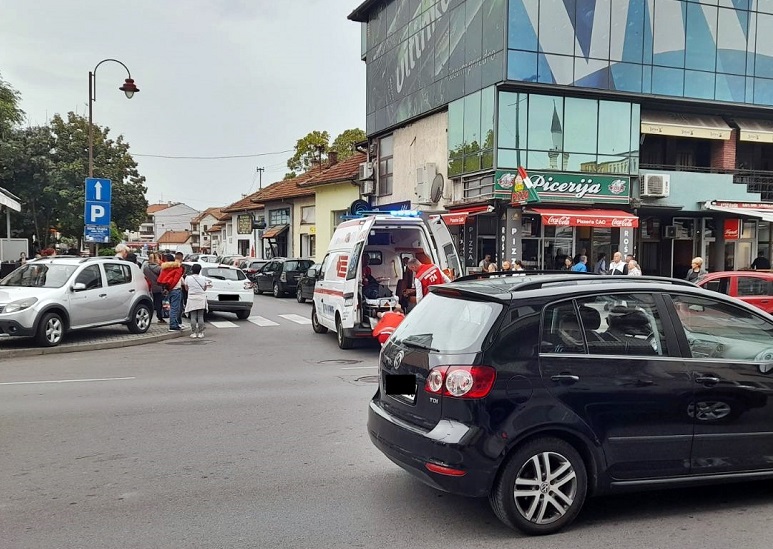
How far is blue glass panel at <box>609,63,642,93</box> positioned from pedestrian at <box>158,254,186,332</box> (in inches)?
625

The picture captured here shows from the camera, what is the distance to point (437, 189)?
2564 centimetres

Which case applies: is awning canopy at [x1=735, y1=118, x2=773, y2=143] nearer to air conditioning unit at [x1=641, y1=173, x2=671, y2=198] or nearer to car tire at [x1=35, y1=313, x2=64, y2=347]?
air conditioning unit at [x1=641, y1=173, x2=671, y2=198]

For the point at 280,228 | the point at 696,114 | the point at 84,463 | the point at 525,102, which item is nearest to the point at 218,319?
the point at 525,102

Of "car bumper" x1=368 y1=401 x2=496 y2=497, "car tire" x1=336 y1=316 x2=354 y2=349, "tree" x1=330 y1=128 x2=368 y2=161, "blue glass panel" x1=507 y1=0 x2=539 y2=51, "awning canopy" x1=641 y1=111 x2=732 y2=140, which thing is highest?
"tree" x1=330 y1=128 x2=368 y2=161

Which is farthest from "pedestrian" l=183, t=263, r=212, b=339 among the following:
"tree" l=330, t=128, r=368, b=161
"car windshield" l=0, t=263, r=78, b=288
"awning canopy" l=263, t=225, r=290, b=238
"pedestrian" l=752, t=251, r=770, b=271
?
"tree" l=330, t=128, r=368, b=161

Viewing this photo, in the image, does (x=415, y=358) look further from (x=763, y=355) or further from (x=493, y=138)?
(x=493, y=138)

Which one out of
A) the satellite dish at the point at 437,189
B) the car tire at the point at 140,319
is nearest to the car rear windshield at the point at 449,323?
the car tire at the point at 140,319

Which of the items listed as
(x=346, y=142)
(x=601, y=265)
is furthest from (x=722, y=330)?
(x=346, y=142)

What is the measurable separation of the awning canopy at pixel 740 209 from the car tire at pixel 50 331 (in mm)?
22049

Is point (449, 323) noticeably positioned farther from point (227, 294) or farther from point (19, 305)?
point (227, 294)

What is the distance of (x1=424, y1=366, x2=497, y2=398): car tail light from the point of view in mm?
4016

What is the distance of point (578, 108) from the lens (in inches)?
880

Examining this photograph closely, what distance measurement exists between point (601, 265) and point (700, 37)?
9098 millimetres

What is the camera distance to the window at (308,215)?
4016cm
